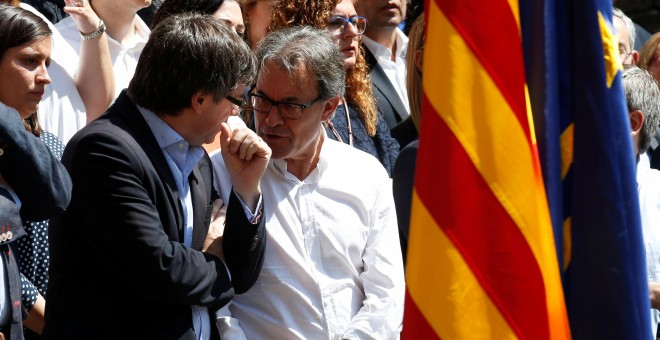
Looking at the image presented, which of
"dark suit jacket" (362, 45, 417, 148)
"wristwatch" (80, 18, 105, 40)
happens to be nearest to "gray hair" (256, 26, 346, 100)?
"wristwatch" (80, 18, 105, 40)

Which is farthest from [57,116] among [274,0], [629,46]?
[629,46]

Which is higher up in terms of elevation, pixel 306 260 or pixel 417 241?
pixel 417 241

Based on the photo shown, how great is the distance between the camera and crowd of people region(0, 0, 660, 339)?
3.26m

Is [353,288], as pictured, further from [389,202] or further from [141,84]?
[141,84]

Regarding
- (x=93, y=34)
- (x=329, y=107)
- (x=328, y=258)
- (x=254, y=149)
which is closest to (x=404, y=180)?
(x=329, y=107)

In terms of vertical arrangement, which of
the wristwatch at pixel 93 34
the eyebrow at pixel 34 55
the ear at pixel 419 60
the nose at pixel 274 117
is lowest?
the ear at pixel 419 60

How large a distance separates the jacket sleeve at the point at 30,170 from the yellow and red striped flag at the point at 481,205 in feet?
3.52

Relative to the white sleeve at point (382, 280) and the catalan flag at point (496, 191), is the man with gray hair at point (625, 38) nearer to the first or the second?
the white sleeve at point (382, 280)

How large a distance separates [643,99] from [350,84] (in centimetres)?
136

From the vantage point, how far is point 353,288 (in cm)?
385

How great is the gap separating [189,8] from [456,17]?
2538 mm

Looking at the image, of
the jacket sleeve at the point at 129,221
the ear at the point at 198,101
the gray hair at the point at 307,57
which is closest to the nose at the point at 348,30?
the gray hair at the point at 307,57

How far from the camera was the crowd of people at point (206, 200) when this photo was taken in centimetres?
326

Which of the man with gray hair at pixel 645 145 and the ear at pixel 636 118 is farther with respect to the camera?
the ear at pixel 636 118
